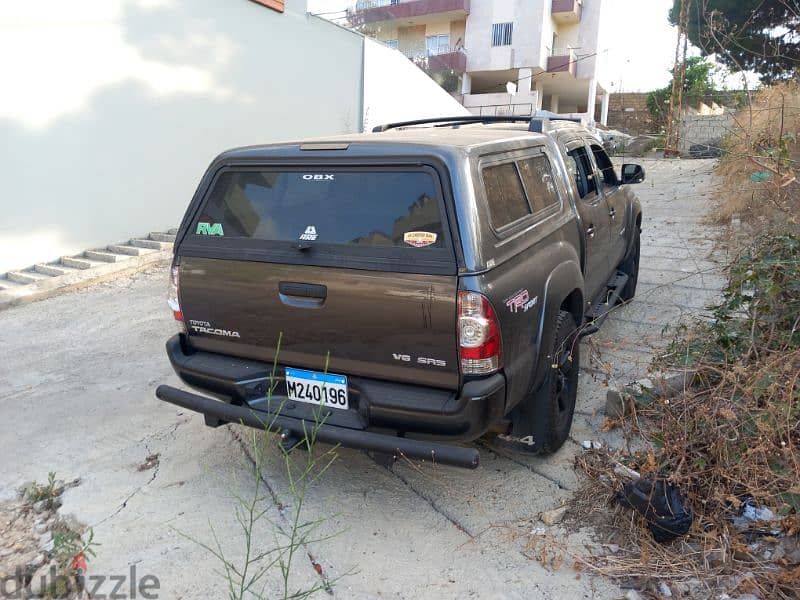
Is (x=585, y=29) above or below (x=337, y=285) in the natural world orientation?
above

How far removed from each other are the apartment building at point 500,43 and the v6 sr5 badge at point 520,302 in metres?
27.3

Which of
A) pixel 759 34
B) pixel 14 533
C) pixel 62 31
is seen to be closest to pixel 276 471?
pixel 14 533

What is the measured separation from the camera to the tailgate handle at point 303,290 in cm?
306

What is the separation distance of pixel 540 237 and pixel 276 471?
6.73ft

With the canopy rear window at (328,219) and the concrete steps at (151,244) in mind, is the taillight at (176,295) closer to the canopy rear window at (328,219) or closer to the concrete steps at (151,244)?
the canopy rear window at (328,219)

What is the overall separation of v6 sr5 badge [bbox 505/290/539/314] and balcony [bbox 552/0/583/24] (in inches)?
1237

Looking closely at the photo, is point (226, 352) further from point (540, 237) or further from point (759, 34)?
point (759, 34)

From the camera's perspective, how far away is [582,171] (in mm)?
4926

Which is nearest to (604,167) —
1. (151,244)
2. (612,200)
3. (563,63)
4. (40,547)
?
(612,200)

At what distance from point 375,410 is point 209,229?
1.41 m

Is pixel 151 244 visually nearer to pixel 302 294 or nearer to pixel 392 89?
pixel 302 294

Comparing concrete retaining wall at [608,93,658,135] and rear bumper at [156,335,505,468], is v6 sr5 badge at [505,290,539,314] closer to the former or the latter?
rear bumper at [156,335,505,468]

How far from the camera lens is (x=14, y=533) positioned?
10.5 feet

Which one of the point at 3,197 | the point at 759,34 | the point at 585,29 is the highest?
the point at 585,29
